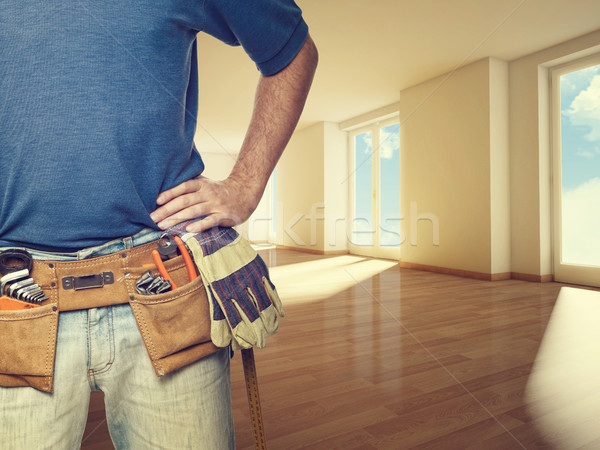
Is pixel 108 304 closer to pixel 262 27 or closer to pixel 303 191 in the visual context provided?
pixel 262 27

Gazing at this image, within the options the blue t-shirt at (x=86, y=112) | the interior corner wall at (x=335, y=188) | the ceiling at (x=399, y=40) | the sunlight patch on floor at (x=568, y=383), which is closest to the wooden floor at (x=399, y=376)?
Answer: the sunlight patch on floor at (x=568, y=383)

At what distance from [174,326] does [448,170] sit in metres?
5.46

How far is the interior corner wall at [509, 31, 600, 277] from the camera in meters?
4.73

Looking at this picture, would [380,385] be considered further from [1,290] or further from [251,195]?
[1,290]

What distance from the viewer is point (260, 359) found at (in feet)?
7.28

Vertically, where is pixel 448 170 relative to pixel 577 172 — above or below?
above

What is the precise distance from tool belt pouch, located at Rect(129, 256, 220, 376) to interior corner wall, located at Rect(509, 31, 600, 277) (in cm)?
510

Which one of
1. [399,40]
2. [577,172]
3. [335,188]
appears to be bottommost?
[577,172]

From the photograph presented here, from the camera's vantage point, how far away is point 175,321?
51cm

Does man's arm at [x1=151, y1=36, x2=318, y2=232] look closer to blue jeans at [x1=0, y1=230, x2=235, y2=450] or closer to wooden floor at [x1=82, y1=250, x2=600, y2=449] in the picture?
blue jeans at [x1=0, y1=230, x2=235, y2=450]

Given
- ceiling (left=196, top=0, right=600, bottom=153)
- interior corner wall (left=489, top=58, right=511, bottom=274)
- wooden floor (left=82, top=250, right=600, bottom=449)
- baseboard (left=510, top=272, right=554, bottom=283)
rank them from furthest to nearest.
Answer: interior corner wall (left=489, top=58, right=511, bottom=274) → baseboard (left=510, top=272, right=554, bottom=283) → ceiling (left=196, top=0, right=600, bottom=153) → wooden floor (left=82, top=250, right=600, bottom=449)

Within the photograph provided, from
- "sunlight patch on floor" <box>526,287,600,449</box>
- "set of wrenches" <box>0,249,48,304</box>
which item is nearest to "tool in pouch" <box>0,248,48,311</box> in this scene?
"set of wrenches" <box>0,249,48,304</box>

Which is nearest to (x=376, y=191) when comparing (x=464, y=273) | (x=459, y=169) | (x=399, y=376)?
(x=459, y=169)

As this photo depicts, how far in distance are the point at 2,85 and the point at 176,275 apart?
0.98ft
